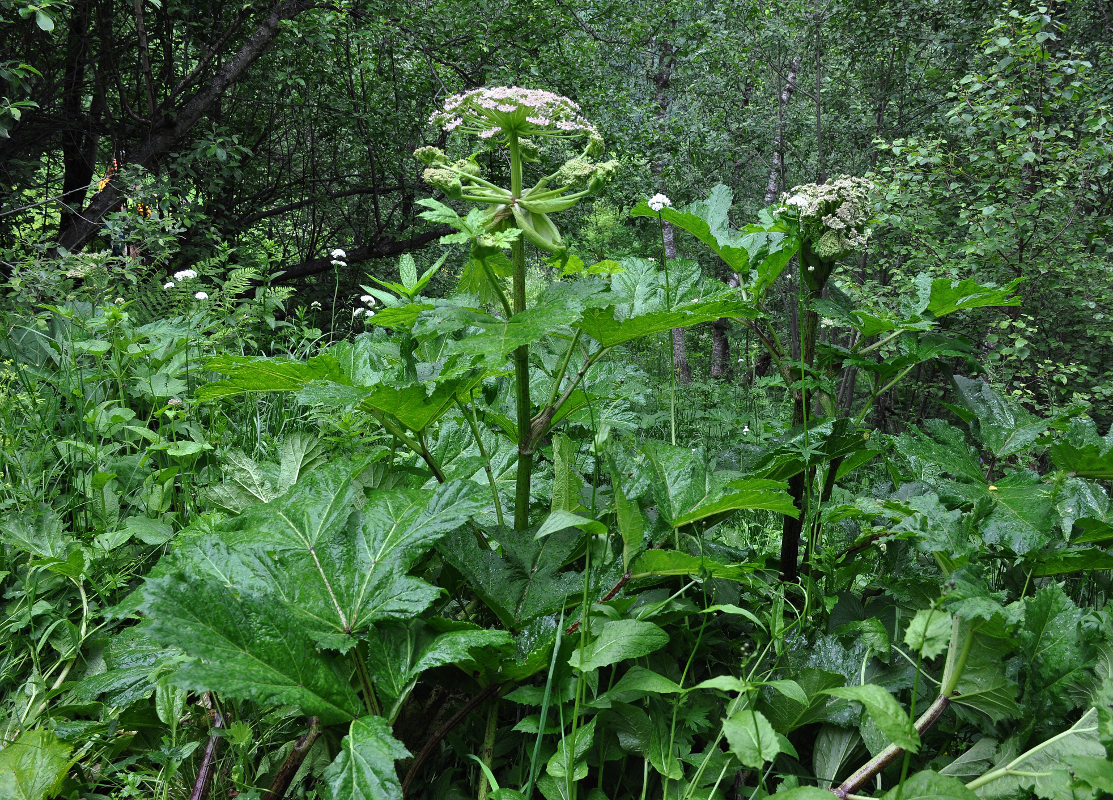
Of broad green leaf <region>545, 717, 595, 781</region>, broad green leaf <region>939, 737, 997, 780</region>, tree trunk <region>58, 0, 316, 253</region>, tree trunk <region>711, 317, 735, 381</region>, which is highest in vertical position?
tree trunk <region>58, 0, 316, 253</region>

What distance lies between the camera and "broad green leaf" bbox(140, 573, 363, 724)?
2.56 ft

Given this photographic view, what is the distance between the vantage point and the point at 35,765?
994mm

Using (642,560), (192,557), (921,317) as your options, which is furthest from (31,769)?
(921,317)

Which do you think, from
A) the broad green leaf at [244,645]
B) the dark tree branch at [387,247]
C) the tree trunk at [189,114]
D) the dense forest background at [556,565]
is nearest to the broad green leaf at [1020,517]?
the dense forest background at [556,565]

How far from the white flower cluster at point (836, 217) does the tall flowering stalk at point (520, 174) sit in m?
0.38

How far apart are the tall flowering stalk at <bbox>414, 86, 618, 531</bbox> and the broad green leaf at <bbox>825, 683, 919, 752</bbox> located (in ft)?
1.98

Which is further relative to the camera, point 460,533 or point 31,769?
point 460,533

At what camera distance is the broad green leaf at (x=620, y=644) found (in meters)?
0.88

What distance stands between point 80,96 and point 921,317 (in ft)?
22.3

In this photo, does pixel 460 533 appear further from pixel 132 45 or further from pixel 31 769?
pixel 132 45

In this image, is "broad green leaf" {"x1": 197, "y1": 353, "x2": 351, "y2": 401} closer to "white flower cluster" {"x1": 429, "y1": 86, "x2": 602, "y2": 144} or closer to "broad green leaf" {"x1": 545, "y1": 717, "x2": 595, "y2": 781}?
"white flower cluster" {"x1": 429, "y1": 86, "x2": 602, "y2": 144}

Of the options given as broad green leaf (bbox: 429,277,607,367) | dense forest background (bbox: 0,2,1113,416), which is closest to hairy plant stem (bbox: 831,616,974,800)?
broad green leaf (bbox: 429,277,607,367)

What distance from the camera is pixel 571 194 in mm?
1073

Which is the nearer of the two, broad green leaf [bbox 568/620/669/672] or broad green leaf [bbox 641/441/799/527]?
broad green leaf [bbox 568/620/669/672]
